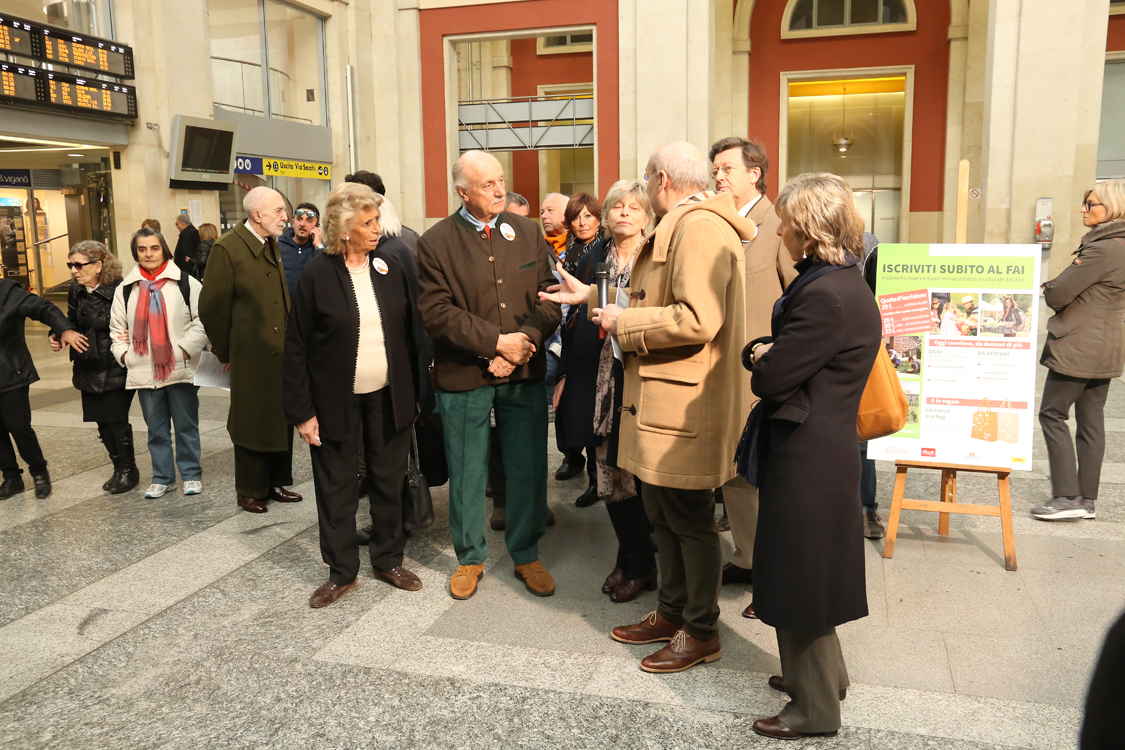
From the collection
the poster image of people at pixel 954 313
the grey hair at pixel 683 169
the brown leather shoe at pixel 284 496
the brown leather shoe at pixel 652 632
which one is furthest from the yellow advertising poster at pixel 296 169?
the brown leather shoe at pixel 652 632

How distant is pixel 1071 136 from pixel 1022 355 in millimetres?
12077

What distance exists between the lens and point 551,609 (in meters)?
3.88

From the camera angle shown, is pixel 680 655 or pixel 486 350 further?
pixel 486 350

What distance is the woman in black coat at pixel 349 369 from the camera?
3916mm

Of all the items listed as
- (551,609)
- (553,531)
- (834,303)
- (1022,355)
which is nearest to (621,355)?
(834,303)

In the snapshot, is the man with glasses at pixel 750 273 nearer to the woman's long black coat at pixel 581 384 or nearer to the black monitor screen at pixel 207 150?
the woman's long black coat at pixel 581 384

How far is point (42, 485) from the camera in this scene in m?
5.72

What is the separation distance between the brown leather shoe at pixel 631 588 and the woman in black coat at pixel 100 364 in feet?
12.0

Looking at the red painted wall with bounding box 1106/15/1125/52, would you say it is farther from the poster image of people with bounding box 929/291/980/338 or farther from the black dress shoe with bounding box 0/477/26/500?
the black dress shoe with bounding box 0/477/26/500

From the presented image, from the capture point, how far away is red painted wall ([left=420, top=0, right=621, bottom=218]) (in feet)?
54.3

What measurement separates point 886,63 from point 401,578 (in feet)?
72.9

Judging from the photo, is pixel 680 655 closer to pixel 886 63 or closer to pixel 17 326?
pixel 17 326

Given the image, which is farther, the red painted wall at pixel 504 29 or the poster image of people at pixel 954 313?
the red painted wall at pixel 504 29

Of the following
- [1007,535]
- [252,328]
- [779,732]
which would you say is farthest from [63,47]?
[779,732]
